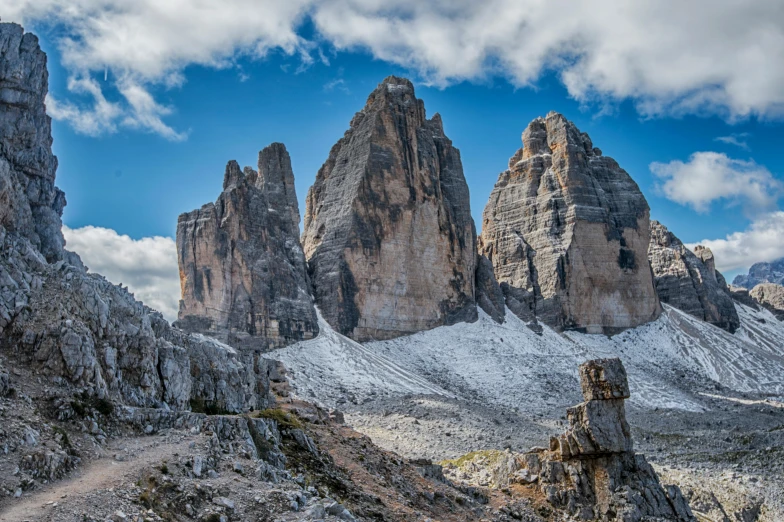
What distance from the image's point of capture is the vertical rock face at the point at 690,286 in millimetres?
133875

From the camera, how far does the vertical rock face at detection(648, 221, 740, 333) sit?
134 meters

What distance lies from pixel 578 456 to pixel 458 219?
260 ft

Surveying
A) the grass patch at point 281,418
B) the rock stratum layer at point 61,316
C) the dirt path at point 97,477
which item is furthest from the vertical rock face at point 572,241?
the dirt path at point 97,477

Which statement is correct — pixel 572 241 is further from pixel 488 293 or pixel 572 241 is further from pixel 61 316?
pixel 61 316

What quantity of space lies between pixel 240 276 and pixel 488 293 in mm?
40840

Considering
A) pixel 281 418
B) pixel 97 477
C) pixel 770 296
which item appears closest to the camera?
pixel 97 477

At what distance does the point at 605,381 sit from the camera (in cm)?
3017

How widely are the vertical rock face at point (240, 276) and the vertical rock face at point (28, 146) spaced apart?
Result: 46749mm

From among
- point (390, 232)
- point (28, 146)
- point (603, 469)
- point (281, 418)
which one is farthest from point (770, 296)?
point (28, 146)

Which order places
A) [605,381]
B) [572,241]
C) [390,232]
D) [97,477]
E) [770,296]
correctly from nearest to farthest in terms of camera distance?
[97,477]
[605,381]
[390,232]
[572,241]
[770,296]

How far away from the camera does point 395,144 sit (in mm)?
103000

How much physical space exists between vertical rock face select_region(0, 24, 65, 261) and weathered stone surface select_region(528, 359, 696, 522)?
22811 mm

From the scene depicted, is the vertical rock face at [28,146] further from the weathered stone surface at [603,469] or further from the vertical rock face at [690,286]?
the vertical rock face at [690,286]

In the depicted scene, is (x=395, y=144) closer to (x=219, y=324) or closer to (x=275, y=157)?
(x=275, y=157)
